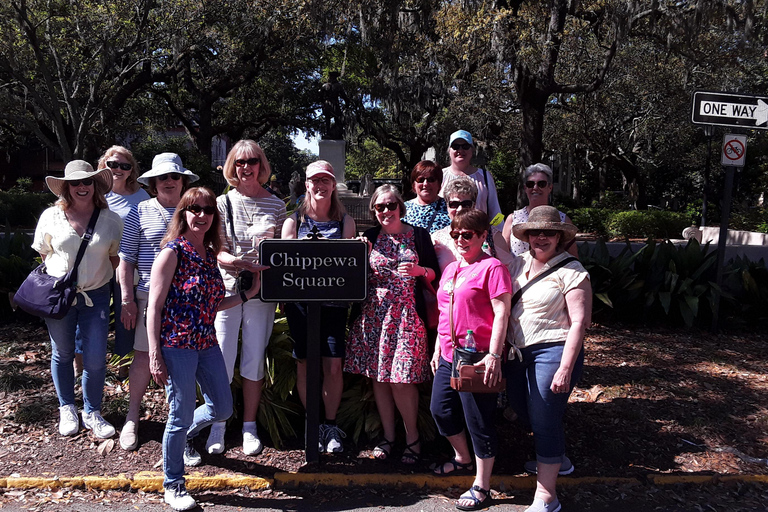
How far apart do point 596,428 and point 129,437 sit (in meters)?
3.25

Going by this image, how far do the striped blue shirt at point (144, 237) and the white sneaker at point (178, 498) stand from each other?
3.96ft

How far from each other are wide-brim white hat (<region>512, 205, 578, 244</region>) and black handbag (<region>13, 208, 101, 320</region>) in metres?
2.66

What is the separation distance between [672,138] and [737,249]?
13882mm

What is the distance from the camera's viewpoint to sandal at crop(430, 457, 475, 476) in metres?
3.78

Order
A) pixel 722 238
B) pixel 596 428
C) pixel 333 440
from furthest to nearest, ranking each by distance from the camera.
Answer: pixel 722 238
pixel 596 428
pixel 333 440

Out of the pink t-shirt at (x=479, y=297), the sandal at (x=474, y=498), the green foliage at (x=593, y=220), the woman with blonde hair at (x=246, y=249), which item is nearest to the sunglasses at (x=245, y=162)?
the woman with blonde hair at (x=246, y=249)

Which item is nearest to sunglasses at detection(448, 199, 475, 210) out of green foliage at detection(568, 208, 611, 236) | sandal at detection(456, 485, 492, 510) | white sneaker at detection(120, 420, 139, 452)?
sandal at detection(456, 485, 492, 510)

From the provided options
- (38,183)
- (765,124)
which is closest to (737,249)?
(765,124)

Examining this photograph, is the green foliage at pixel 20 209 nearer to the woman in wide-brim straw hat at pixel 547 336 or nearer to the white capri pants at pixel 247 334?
the white capri pants at pixel 247 334

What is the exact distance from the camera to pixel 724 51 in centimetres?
1944

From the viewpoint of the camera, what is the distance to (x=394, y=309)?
3.71 metres

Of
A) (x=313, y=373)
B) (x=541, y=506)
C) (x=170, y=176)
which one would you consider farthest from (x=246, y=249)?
(x=541, y=506)

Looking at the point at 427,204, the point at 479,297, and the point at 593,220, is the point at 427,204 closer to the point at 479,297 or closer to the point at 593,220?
the point at 479,297

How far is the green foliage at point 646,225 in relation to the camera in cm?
1969
